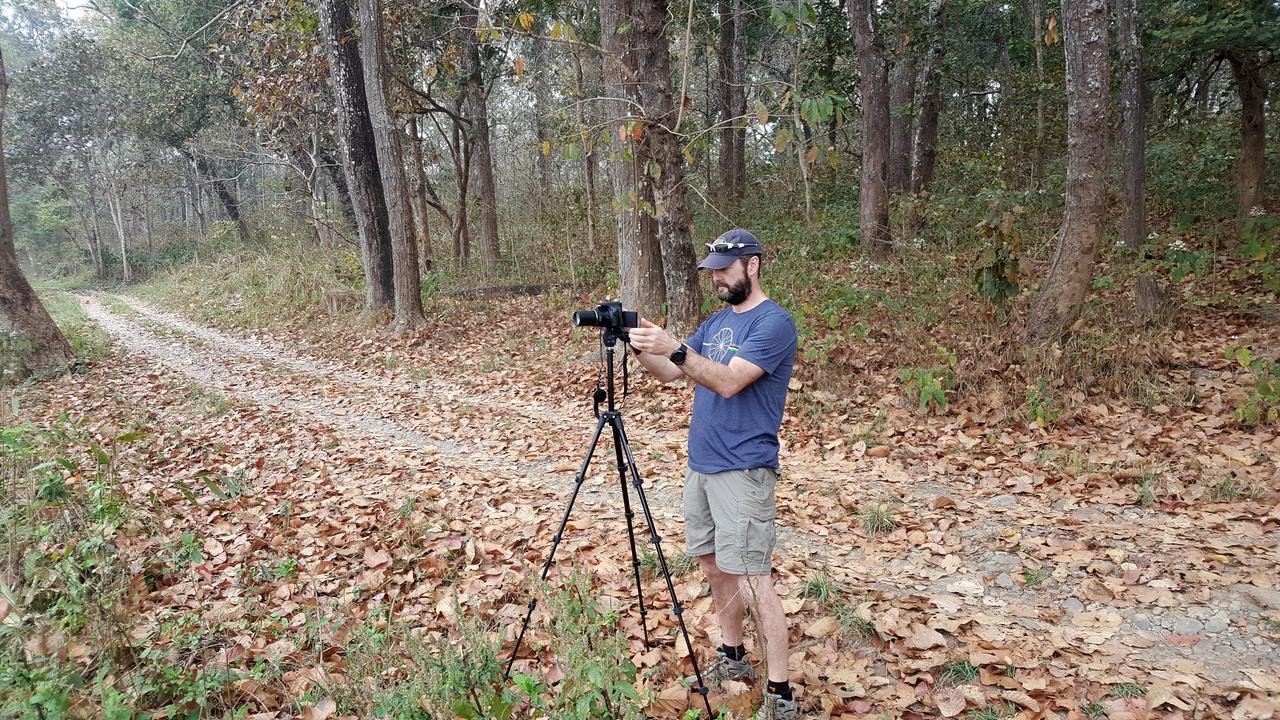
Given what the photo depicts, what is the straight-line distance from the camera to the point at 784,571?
4199 millimetres

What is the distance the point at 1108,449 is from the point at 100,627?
284 inches

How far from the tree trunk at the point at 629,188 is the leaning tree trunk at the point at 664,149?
0.44ft

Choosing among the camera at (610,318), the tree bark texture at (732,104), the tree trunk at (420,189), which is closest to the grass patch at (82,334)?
the tree trunk at (420,189)

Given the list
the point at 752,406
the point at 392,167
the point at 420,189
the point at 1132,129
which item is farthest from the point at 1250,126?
the point at 420,189

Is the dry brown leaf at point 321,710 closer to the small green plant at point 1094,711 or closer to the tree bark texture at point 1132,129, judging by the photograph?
the small green plant at point 1094,711

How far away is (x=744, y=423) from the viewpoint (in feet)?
9.73

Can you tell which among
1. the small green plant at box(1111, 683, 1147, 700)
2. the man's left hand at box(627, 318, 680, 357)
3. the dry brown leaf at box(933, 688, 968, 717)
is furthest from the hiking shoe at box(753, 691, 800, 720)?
the man's left hand at box(627, 318, 680, 357)

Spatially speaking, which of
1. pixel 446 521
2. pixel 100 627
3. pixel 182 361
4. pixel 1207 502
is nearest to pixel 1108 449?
pixel 1207 502

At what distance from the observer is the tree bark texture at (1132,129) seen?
9.60 meters

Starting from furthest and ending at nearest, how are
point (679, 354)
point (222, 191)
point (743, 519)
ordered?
point (222, 191), point (743, 519), point (679, 354)

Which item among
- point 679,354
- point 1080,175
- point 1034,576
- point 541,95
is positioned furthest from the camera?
point 541,95

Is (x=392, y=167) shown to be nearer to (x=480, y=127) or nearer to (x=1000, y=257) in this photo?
(x=480, y=127)

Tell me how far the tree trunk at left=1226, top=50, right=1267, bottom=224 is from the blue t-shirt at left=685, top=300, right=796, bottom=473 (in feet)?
35.6

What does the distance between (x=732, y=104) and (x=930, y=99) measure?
8074mm
